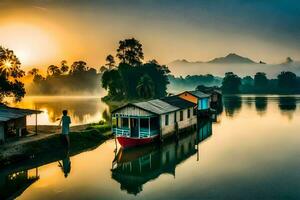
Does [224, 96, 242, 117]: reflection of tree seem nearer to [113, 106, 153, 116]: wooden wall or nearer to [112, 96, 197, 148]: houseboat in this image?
[112, 96, 197, 148]: houseboat

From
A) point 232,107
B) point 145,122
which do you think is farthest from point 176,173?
point 232,107

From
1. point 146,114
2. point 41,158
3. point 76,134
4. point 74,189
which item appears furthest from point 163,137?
point 74,189

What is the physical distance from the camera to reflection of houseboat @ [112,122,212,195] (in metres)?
26.5

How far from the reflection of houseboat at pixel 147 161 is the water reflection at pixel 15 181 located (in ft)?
22.2

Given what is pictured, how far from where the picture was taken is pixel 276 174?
2683 cm

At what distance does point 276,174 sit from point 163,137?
49.5ft

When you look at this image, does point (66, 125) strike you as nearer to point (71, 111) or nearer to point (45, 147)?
point (45, 147)

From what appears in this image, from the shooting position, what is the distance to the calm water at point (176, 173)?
75.5ft

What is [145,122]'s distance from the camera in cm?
3891

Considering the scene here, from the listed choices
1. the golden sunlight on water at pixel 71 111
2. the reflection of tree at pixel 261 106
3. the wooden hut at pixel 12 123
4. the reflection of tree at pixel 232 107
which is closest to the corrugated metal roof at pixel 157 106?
the golden sunlight on water at pixel 71 111

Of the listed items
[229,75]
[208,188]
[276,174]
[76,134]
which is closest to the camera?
[208,188]

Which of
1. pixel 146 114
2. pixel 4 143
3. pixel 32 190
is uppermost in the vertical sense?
pixel 146 114

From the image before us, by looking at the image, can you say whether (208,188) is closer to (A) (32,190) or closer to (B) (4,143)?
(A) (32,190)

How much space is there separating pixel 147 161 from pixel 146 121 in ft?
25.4
